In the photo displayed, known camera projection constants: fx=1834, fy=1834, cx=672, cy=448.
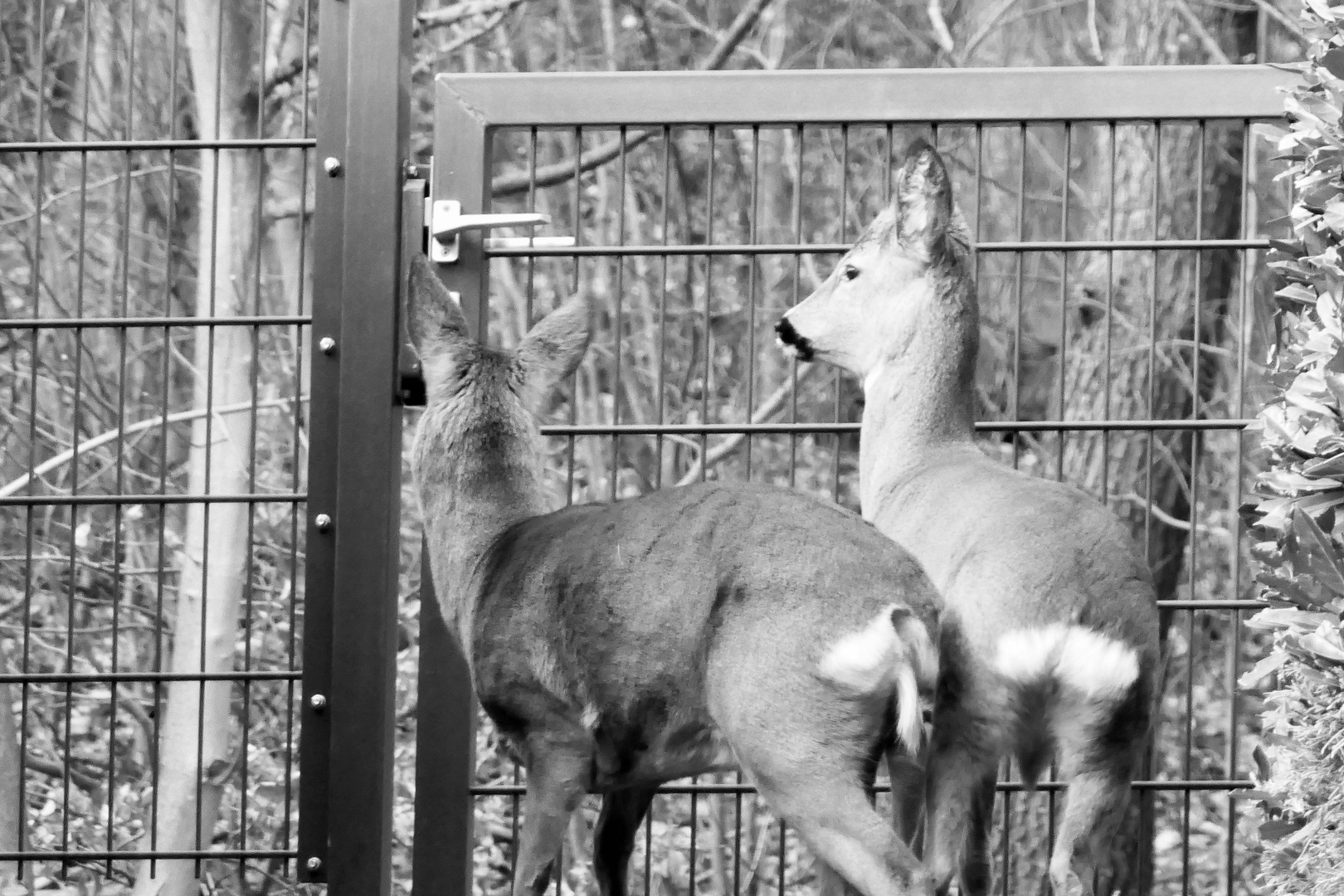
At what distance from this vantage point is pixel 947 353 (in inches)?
200

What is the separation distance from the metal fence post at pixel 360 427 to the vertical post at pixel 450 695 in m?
0.11

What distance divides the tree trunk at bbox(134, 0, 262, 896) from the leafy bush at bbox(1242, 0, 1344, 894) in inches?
149

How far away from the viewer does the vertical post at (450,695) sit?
4.84m

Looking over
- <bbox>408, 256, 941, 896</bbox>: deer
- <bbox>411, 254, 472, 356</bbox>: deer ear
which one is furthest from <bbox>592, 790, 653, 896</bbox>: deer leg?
<bbox>411, 254, 472, 356</bbox>: deer ear

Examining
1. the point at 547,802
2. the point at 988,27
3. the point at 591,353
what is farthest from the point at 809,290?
the point at 547,802

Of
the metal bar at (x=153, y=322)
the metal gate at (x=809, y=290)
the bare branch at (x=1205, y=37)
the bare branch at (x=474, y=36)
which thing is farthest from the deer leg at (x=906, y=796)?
the bare branch at (x=1205, y=37)

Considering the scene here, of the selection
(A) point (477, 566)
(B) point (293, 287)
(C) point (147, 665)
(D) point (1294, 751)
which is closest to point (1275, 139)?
(D) point (1294, 751)

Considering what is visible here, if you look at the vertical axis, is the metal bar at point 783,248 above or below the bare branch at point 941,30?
below

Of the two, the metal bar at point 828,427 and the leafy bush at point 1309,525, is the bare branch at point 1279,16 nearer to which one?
the metal bar at point 828,427

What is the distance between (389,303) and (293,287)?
5114 millimetres

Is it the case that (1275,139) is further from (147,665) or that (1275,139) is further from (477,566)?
(147,665)

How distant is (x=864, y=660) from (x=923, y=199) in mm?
1637

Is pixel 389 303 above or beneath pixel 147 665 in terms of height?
above

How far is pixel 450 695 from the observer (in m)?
4.88
